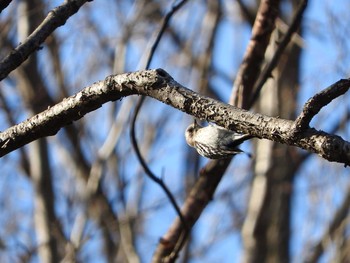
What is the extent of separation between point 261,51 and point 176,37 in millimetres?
4083

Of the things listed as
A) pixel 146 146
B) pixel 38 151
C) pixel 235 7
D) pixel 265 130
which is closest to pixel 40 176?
pixel 38 151

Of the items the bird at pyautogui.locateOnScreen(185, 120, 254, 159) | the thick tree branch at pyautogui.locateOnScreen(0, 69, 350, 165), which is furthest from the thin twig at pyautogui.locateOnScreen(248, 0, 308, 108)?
the thick tree branch at pyautogui.locateOnScreen(0, 69, 350, 165)

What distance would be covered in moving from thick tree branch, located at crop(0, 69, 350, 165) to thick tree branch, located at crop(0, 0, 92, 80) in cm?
28

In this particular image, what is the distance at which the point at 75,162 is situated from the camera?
255 inches

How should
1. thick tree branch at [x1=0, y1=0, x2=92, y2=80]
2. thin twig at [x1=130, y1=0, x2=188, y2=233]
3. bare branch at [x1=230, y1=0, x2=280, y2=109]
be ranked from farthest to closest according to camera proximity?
bare branch at [x1=230, y1=0, x2=280, y2=109], thin twig at [x1=130, y1=0, x2=188, y2=233], thick tree branch at [x1=0, y1=0, x2=92, y2=80]

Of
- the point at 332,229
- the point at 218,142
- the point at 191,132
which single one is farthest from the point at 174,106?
the point at 332,229

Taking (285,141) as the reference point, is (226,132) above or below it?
above

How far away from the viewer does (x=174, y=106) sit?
66.1 inches

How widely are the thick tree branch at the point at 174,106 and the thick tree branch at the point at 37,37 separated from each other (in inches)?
10.9

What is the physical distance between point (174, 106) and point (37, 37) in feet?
2.37

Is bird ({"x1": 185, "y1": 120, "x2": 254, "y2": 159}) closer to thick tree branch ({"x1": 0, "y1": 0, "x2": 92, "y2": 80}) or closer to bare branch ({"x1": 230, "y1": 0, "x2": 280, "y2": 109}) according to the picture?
thick tree branch ({"x1": 0, "y1": 0, "x2": 92, "y2": 80})

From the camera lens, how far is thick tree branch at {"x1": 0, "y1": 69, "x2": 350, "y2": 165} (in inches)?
54.6

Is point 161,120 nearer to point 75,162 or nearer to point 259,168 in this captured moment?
point 75,162

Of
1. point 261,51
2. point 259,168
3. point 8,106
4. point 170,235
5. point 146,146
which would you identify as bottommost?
point 170,235
